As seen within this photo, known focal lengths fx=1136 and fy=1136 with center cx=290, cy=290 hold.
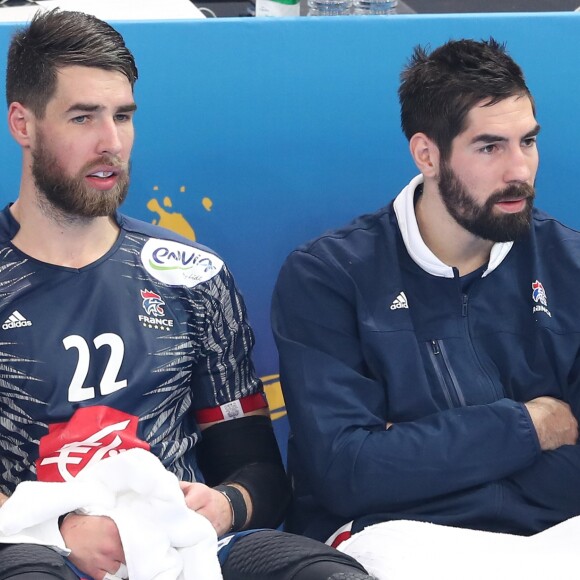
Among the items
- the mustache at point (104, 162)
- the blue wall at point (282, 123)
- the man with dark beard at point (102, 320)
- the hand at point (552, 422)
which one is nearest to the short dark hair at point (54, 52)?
the man with dark beard at point (102, 320)

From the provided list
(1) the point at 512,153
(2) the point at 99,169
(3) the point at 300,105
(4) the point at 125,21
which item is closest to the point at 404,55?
(3) the point at 300,105

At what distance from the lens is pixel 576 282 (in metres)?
2.09

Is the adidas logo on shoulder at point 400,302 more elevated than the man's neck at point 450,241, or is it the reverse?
the man's neck at point 450,241

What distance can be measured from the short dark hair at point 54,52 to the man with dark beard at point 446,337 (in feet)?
1.63

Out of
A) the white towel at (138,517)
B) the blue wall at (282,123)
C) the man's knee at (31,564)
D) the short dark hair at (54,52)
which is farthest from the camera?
the blue wall at (282,123)

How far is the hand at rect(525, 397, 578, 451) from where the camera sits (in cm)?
195

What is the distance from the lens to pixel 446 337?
6.71ft

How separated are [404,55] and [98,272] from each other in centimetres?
81

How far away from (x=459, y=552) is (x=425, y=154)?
0.77m

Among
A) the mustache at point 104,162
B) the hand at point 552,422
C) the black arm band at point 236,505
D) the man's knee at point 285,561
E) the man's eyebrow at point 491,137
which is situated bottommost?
the man's knee at point 285,561

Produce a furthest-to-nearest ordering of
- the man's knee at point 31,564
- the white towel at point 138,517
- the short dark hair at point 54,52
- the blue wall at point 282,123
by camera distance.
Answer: the blue wall at point 282,123 → the short dark hair at point 54,52 → the white towel at point 138,517 → the man's knee at point 31,564

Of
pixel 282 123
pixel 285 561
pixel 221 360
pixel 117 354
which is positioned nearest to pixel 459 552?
pixel 285 561

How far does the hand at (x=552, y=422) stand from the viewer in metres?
1.95

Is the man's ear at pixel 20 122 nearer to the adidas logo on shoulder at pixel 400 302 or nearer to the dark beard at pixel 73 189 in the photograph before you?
the dark beard at pixel 73 189
